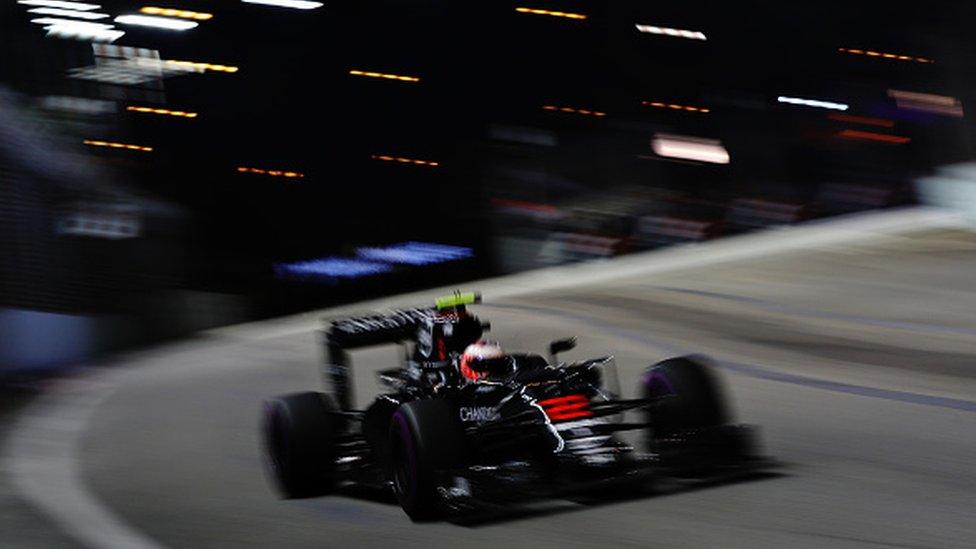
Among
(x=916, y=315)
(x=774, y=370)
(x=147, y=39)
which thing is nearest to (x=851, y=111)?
(x=147, y=39)

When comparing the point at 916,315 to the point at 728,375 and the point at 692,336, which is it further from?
the point at 728,375

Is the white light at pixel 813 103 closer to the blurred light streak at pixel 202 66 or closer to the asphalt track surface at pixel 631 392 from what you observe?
the blurred light streak at pixel 202 66

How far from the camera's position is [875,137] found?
43562 mm

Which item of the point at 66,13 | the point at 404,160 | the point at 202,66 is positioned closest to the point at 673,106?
the point at 404,160

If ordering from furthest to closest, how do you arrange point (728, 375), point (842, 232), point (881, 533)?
1. point (842, 232)
2. point (728, 375)
3. point (881, 533)

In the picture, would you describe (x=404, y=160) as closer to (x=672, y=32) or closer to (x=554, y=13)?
(x=554, y=13)

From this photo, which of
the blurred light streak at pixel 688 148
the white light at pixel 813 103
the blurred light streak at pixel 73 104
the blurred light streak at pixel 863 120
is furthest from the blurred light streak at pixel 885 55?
the blurred light streak at pixel 73 104

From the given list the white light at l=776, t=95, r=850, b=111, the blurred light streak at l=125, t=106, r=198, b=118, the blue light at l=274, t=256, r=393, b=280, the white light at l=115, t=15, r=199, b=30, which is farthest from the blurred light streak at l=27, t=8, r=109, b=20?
the white light at l=776, t=95, r=850, b=111

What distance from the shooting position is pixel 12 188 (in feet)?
70.3

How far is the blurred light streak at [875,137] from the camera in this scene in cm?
4317

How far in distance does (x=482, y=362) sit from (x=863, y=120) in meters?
38.2

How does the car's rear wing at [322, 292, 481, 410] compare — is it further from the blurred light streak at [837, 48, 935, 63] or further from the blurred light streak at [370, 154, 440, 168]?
the blurred light streak at [837, 48, 935, 63]

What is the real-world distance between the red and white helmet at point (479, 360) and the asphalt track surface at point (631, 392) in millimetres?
869

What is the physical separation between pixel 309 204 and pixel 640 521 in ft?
135
